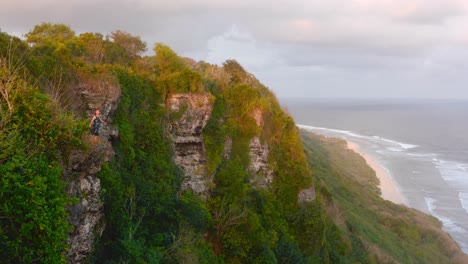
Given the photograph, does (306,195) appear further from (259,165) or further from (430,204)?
(430,204)

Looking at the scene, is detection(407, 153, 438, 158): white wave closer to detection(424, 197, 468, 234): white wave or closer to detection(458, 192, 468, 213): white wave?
detection(458, 192, 468, 213): white wave

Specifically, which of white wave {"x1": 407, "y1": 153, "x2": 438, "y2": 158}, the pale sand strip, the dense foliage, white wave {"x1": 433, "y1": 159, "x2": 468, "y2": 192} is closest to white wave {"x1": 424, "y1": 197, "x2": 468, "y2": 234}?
the pale sand strip

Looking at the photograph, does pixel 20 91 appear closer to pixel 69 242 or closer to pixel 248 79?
A: pixel 69 242

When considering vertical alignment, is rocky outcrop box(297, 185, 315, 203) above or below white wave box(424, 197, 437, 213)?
above

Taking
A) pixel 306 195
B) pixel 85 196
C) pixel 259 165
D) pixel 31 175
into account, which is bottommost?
pixel 306 195

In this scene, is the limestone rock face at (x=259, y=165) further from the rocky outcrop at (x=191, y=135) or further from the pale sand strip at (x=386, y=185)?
the pale sand strip at (x=386, y=185)

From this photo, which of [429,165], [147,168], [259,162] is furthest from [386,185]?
[147,168]
